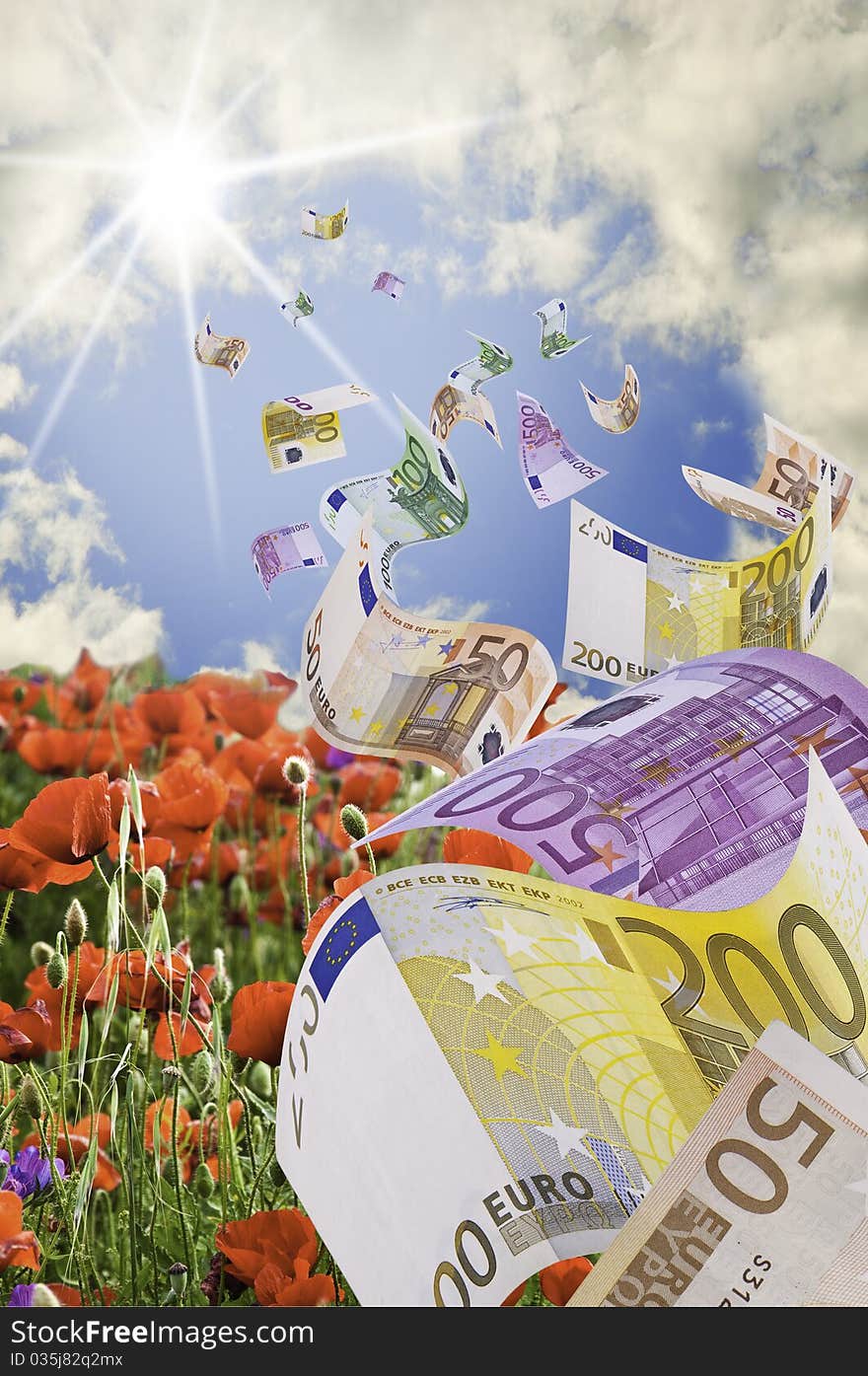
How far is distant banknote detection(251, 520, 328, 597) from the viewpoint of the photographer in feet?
4.26

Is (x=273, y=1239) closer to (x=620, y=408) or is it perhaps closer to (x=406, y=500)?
(x=406, y=500)

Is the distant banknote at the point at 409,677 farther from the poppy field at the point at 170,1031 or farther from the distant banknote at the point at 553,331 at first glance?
the distant banknote at the point at 553,331

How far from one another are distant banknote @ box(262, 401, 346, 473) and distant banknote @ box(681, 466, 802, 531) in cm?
42

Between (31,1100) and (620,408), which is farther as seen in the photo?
(620,408)

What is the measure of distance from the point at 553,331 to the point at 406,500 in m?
0.36

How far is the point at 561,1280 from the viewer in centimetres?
70

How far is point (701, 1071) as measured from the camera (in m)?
0.71

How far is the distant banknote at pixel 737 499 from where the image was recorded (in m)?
1.23

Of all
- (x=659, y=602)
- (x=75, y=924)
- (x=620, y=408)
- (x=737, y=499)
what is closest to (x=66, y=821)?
(x=75, y=924)

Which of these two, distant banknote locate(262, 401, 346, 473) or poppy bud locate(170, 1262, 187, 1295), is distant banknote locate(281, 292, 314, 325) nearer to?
distant banknote locate(262, 401, 346, 473)

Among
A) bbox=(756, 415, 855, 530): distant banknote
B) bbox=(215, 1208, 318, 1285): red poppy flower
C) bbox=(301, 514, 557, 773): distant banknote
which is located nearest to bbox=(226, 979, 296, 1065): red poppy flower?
bbox=(215, 1208, 318, 1285): red poppy flower

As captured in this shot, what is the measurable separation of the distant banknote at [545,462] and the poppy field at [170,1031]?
0.37m
